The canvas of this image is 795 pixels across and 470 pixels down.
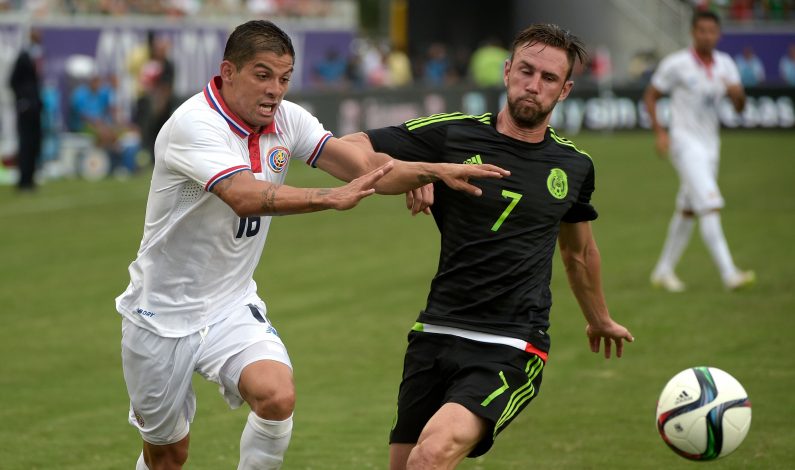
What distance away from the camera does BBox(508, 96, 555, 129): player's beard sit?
5.69 meters

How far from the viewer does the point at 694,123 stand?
1339 cm

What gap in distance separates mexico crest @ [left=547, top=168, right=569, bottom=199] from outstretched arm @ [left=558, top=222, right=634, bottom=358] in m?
0.32

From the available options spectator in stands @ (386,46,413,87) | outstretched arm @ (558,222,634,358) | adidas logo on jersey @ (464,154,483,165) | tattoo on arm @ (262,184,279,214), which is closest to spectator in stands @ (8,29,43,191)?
spectator in stands @ (386,46,413,87)

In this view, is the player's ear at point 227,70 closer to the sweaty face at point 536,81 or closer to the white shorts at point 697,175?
the sweaty face at point 536,81

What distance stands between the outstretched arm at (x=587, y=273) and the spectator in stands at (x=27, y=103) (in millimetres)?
19095

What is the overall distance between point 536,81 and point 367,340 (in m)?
5.94

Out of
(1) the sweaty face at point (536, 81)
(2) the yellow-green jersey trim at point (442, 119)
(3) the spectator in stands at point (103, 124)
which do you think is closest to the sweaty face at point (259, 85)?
(2) the yellow-green jersey trim at point (442, 119)

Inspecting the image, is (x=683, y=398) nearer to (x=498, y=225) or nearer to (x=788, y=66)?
(x=498, y=225)

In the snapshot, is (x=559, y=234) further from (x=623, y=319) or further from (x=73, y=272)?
(x=73, y=272)

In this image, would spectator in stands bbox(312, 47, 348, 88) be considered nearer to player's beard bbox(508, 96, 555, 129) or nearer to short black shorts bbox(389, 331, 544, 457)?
player's beard bbox(508, 96, 555, 129)

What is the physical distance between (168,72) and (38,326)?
1743cm

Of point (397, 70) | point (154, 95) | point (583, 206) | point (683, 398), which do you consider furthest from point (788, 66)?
point (583, 206)

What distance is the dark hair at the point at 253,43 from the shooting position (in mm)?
5535

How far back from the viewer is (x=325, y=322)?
1213 centimetres
